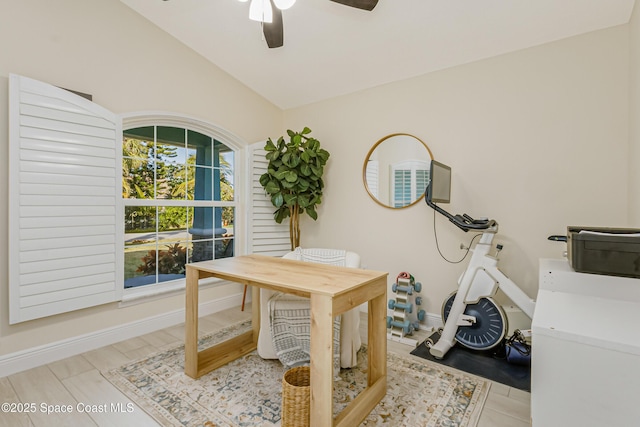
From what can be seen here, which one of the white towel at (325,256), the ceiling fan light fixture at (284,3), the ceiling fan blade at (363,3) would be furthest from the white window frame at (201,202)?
the ceiling fan blade at (363,3)

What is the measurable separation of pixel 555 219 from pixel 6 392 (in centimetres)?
398

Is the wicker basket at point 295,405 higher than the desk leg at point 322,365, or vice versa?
the desk leg at point 322,365

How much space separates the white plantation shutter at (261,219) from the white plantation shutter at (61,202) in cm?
139

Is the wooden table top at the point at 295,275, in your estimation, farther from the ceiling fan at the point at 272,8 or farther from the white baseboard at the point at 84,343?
the ceiling fan at the point at 272,8

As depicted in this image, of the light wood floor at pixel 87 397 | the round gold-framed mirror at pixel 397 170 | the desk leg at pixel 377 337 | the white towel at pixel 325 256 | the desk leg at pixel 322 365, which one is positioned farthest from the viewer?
the round gold-framed mirror at pixel 397 170

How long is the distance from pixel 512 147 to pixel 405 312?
168 centimetres

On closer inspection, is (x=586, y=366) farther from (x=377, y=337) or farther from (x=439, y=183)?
(x=439, y=183)

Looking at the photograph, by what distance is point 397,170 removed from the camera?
320 centimetres

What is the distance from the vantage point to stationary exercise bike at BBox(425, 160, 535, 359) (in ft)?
7.65

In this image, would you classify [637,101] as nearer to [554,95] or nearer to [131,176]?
[554,95]

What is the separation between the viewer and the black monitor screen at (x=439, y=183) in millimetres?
2345

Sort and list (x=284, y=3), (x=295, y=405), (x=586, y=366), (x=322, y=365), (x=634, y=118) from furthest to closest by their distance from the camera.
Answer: (x=634, y=118), (x=284, y=3), (x=295, y=405), (x=322, y=365), (x=586, y=366)

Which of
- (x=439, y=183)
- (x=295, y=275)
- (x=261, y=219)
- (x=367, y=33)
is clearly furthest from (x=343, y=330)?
(x=367, y=33)

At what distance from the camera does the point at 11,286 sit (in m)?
2.14
